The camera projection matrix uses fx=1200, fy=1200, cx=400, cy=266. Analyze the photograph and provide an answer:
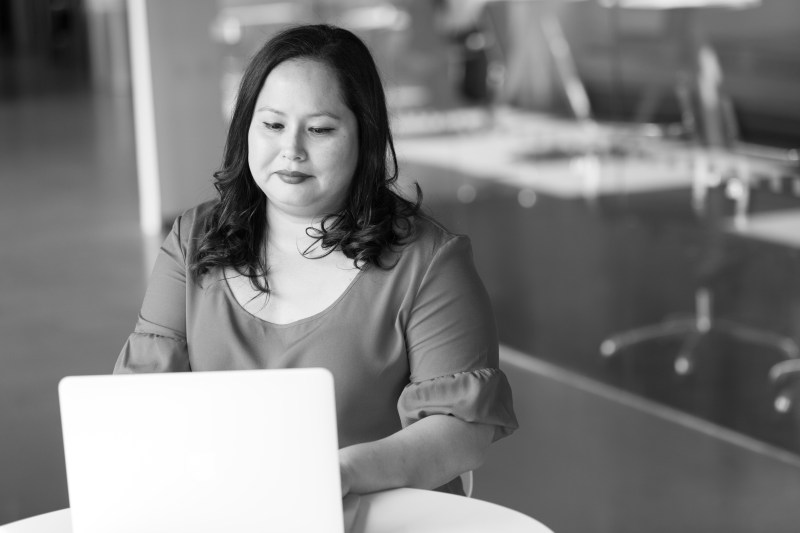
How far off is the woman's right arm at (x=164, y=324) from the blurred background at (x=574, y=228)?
2.11 feet

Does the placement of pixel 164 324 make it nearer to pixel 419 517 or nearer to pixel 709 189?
pixel 419 517

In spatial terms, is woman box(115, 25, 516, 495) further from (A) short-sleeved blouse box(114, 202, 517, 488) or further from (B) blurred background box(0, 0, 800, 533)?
(B) blurred background box(0, 0, 800, 533)

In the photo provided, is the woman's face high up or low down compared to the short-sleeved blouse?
up

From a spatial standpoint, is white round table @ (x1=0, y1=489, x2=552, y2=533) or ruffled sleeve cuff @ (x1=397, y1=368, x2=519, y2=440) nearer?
white round table @ (x1=0, y1=489, x2=552, y2=533)

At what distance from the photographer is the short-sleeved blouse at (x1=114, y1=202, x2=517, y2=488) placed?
2.01m

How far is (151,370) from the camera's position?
6.86 feet

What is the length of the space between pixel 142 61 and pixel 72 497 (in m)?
6.49

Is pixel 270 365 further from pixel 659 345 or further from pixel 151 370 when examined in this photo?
pixel 659 345


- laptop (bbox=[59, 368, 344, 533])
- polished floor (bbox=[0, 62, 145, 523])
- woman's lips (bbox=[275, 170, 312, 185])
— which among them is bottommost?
polished floor (bbox=[0, 62, 145, 523])

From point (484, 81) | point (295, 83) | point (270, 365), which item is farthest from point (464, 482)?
point (484, 81)

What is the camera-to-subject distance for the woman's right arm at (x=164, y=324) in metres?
2.09

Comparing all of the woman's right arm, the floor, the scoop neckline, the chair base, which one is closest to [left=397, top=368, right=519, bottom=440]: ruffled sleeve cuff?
the scoop neckline

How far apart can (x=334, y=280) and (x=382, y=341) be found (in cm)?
14

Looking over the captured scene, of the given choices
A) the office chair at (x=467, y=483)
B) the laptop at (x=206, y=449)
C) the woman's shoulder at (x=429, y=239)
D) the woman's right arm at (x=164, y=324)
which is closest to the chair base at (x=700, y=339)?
the office chair at (x=467, y=483)
